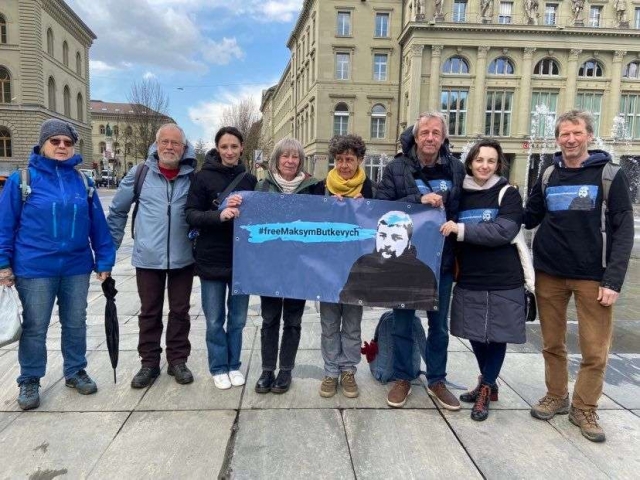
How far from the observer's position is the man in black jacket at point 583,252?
326 cm

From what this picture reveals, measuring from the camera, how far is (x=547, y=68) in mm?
47219

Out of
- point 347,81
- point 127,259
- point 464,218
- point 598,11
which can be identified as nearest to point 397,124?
point 347,81

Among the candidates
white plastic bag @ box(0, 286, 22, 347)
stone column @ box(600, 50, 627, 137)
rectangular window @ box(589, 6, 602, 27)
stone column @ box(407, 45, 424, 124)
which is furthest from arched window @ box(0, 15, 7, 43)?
stone column @ box(600, 50, 627, 137)

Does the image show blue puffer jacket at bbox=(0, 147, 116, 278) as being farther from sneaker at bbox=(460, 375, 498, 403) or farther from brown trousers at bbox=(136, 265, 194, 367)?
sneaker at bbox=(460, 375, 498, 403)

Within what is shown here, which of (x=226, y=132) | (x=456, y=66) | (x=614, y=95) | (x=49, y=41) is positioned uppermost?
(x=49, y=41)

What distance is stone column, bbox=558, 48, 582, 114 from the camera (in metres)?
45.8

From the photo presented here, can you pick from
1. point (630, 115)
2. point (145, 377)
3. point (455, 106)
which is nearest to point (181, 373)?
point (145, 377)

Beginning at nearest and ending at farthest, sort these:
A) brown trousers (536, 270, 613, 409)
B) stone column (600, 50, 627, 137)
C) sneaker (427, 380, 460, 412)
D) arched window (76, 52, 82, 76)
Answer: brown trousers (536, 270, 613, 409)
sneaker (427, 380, 460, 412)
stone column (600, 50, 627, 137)
arched window (76, 52, 82, 76)

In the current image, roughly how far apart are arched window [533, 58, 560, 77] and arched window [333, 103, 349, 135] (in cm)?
1939

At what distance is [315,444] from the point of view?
3193 millimetres

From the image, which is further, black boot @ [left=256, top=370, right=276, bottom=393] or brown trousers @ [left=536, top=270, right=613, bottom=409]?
black boot @ [left=256, top=370, right=276, bottom=393]

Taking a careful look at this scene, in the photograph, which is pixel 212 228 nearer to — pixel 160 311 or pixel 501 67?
pixel 160 311

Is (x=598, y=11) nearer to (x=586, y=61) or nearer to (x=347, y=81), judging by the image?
(x=586, y=61)

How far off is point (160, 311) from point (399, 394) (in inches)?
86.9
